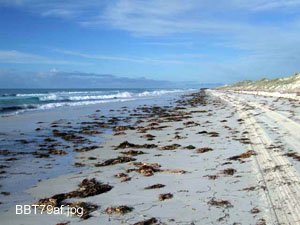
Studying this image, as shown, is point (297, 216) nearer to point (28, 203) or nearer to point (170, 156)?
point (28, 203)

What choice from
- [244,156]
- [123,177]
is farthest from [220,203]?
[244,156]

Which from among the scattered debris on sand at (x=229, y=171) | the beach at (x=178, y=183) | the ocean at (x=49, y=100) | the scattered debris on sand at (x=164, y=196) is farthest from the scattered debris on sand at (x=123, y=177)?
the ocean at (x=49, y=100)

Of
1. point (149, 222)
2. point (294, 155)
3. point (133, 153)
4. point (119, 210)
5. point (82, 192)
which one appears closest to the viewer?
point (149, 222)

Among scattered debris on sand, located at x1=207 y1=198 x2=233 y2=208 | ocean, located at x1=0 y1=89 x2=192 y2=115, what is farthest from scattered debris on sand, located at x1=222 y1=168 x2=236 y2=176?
ocean, located at x1=0 y1=89 x2=192 y2=115

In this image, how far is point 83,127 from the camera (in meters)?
16.9

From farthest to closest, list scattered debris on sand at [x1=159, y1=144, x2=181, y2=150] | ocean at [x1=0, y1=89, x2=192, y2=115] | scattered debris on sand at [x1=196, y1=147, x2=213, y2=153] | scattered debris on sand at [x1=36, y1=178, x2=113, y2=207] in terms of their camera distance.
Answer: ocean at [x1=0, y1=89, x2=192, y2=115]
scattered debris on sand at [x1=159, y1=144, x2=181, y2=150]
scattered debris on sand at [x1=196, y1=147, x2=213, y2=153]
scattered debris on sand at [x1=36, y1=178, x2=113, y2=207]

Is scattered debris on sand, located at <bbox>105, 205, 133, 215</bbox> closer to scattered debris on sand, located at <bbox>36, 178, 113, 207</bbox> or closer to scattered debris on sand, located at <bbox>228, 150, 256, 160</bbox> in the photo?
scattered debris on sand, located at <bbox>36, 178, 113, 207</bbox>

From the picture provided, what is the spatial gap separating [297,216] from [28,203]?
3.95 m

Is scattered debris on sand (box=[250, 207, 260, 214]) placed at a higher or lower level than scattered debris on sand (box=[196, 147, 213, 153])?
higher

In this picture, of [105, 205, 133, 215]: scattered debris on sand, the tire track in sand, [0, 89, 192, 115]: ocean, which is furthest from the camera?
[0, 89, 192, 115]: ocean

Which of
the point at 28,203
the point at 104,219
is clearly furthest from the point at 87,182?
the point at 104,219

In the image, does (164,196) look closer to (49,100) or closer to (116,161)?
(116,161)

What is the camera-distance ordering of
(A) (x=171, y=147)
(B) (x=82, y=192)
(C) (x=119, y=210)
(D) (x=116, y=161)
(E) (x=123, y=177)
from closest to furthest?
(C) (x=119, y=210) < (B) (x=82, y=192) < (E) (x=123, y=177) < (D) (x=116, y=161) < (A) (x=171, y=147)

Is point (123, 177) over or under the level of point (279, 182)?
under
